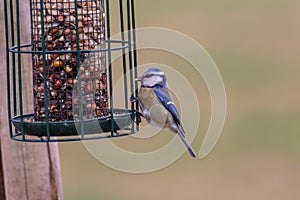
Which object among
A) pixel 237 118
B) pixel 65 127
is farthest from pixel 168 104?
pixel 237 118

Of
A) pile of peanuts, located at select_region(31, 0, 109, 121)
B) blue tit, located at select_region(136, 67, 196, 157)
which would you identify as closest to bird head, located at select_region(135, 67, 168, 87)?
blue tit, located at select_region(136, 67, 196, 157)

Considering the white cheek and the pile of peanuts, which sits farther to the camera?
the white cheek

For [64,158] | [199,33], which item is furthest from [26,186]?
[199,33]

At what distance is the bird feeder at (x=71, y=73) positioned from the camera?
17.5ft

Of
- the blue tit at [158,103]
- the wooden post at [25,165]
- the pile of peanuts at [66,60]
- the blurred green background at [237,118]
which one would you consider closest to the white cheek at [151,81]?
the blue tit at [158,103]

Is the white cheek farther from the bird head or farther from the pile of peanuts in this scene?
the pile of peanuts

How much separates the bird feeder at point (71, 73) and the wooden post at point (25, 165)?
0.31 ft

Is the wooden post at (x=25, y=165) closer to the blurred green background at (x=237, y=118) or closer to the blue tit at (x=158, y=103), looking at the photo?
the blue tit at (x=158, y=103)

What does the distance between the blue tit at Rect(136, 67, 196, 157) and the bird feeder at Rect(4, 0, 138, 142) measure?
0.28 feet

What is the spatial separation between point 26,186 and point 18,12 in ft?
2.48

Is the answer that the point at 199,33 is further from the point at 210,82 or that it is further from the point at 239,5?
the point at 210,82

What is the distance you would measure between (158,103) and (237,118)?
25.1 feet

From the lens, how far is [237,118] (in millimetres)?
13367

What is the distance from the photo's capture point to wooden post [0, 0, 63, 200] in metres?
4.98
